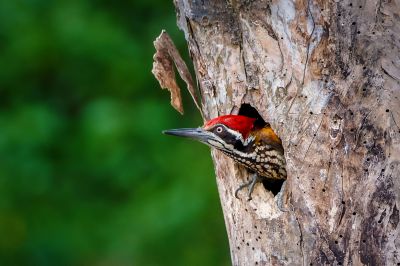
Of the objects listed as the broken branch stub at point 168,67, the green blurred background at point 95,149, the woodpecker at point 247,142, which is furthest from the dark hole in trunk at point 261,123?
the green blurred background at point 95,149

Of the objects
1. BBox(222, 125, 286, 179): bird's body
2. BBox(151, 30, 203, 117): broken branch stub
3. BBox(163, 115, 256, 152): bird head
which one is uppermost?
BBox(151, 30, 203, 117): broken branch stub

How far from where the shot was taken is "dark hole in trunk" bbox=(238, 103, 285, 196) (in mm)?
5047

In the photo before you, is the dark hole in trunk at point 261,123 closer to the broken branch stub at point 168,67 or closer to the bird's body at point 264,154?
the bird's body at point 264,154

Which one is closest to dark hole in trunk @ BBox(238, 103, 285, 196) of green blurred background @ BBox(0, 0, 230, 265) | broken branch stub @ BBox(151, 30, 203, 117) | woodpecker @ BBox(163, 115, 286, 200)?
woodpecker @ BBox(163, 115, 286, 200)

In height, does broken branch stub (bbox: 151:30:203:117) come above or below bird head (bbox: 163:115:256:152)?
above

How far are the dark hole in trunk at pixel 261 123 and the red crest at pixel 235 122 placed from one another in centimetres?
8

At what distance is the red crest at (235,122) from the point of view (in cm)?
489

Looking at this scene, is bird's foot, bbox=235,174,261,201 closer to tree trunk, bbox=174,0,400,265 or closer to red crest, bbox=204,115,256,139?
tree trunk, bbox=174,0,400,265

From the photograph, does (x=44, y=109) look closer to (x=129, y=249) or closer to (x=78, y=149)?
(x=78, y=149)

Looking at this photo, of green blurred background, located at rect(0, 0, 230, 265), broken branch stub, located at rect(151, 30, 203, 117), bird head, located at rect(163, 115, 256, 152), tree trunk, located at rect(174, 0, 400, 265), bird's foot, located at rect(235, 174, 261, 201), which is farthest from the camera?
green blurred background, located at rect(0, 0, 230, 265)

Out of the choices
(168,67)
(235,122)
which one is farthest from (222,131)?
(168,67)

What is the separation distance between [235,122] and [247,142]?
0.14 meters

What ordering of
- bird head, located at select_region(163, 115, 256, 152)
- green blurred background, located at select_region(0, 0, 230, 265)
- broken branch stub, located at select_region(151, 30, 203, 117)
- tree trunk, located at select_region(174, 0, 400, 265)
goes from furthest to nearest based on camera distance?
1. green blurred background, located at select_region(0, 0, 230, 265)
2. broken branch stub, located at select_region(151, 30, 203, 117)
3. bird head, located at select_region(163, 115, 256, 152)
4. tree trunk, located at select_region(174, 0, 400, 265)

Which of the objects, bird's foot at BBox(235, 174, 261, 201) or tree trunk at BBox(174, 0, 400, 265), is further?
bird's foot at BBox(235, 174, 261, 201)
